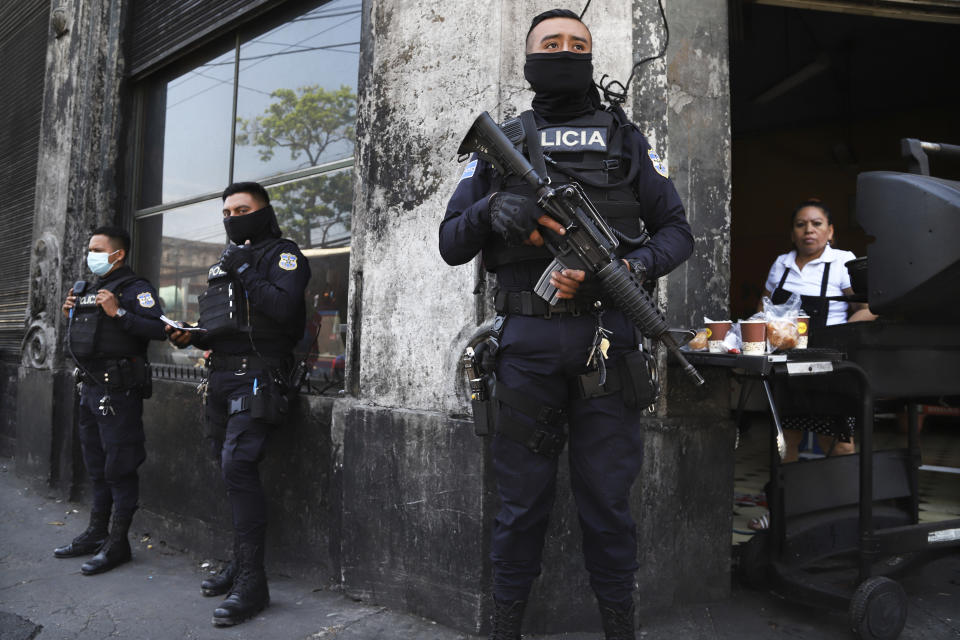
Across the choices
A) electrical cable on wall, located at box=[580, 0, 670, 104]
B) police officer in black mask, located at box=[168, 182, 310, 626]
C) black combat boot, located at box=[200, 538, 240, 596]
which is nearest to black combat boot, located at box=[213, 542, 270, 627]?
police officer in black mask, located at box=[168, 182, 310, 626]

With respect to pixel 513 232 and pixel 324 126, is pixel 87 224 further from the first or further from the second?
pixel 513 232

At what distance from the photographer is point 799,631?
2.76 metres

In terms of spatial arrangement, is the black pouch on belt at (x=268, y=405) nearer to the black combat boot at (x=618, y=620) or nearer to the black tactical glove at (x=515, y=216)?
the black tactical glove at (x=515, y=216)

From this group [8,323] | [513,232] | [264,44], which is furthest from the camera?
[8,323]

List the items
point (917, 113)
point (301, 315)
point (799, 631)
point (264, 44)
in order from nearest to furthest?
point (799, 631) → point (301, 315) → point (264, 44) → point (917, 113)

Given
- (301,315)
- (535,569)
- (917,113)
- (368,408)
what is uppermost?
(917,113)

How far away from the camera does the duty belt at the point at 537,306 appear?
2180 millimetres

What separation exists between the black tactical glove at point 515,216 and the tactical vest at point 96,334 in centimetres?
279

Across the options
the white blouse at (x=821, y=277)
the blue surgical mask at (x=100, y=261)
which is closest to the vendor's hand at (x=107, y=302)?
the blue surgical mask at (x=100, y=261)

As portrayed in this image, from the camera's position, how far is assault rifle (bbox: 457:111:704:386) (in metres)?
2.11

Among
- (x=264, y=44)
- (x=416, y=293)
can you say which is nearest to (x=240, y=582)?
(x=416, y=293)

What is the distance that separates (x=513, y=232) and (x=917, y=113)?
35.2ft

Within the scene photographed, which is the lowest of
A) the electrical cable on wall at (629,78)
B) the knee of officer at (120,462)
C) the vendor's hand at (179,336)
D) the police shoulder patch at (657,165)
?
the knee of officer at (120,462)

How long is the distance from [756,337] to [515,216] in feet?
3.65
